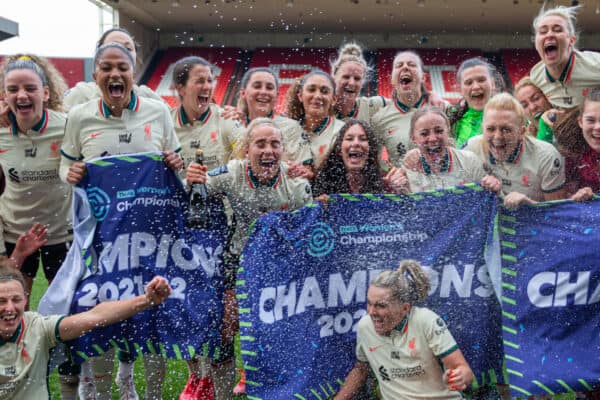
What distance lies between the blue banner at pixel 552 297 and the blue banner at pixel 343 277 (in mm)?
110

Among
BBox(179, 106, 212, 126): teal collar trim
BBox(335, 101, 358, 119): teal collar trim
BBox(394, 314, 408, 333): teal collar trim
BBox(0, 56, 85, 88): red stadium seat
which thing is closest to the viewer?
BBox(394, 314, 408, 333): teal collar trim

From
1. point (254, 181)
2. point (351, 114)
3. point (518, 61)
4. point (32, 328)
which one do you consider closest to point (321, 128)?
point (351, 114)

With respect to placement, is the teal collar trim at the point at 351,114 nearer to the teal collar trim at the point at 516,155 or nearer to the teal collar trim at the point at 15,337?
the teal collar trim at the point at 516,155

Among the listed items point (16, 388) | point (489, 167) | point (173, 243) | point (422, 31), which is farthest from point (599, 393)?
point (422, 31)

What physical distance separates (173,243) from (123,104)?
2.92ft

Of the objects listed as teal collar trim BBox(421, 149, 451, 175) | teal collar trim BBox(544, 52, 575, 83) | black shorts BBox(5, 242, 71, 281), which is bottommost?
black shorts BBox(5, 242, 71, 281)

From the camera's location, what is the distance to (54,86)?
4633 mm

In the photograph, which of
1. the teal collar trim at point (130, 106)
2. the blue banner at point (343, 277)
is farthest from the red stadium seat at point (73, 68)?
the blue banner at point (343, 277)

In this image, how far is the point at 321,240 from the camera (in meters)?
4.00

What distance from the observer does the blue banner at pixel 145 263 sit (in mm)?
4074

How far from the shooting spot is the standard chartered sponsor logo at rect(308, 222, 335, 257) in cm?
399

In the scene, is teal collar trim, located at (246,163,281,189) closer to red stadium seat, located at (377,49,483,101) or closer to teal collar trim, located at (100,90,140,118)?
teal collar trim, located at (100,90,140,118)

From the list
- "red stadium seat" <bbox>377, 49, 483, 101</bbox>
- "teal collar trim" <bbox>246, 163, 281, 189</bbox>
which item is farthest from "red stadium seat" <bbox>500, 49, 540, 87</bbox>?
"teal collar trim" <bbox>246, 163, 281, 189</bbox>

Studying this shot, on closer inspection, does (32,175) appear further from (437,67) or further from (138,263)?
(437,67)
